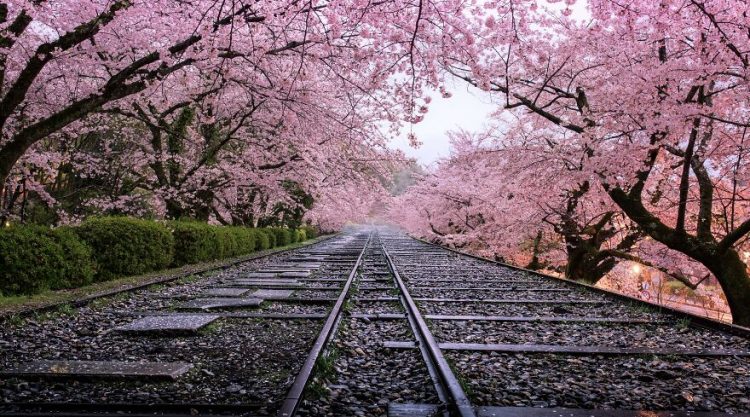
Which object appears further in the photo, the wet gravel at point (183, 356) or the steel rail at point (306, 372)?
the wet gravel at point (183, 356)

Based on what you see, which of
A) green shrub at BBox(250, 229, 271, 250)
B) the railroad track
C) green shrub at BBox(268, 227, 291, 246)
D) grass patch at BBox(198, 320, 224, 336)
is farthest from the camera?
green shrub at BBox(268, 227, 291, 246)

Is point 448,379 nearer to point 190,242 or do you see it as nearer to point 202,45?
point 202,45

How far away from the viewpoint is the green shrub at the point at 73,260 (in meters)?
8.95

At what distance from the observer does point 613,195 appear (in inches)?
Answer: 428

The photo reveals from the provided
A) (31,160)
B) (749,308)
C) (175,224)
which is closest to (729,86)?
(749,308)

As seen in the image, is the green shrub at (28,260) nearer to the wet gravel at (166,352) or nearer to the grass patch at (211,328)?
the wet gravel at (166,352)

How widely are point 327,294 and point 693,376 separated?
5835 millimetres

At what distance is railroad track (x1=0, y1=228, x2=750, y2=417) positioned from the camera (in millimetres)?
3451

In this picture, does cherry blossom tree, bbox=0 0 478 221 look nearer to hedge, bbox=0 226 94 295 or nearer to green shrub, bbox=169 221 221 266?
hedge, bbox=0 226 94 295

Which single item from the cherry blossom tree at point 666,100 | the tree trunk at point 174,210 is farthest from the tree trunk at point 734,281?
the tree trunk at point 174,210

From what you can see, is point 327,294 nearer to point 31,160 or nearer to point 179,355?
point 179,355

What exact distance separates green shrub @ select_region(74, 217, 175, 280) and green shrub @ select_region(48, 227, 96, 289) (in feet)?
1.38

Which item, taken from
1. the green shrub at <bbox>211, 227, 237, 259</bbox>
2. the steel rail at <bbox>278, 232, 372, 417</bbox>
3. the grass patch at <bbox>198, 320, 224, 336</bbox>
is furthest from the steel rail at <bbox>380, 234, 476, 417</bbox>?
the green shrub at <bbox>211, 227, 237, 259</bbox>

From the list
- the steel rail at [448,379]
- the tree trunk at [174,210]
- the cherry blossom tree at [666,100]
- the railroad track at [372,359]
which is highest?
the cherry blossom tree at [666,100]
